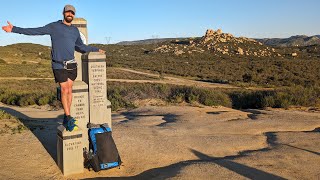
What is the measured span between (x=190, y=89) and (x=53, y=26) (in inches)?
481

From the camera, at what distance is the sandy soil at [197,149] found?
19.2 feet

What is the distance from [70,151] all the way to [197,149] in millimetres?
2816

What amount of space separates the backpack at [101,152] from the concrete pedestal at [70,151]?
0.66 ft

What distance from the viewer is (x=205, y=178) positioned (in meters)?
5.55

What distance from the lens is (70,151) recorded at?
5.73 meters

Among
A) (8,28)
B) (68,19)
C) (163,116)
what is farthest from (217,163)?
(163,116)

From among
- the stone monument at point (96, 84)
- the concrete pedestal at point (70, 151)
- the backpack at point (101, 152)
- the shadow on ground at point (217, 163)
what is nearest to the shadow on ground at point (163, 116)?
the shadow on ground at point (217, 163)

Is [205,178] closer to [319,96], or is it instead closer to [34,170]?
[34,170]

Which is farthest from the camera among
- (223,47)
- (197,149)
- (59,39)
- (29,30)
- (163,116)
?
(223,47)

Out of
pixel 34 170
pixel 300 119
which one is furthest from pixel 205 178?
pixel 300 119

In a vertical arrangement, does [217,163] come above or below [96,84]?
A: below

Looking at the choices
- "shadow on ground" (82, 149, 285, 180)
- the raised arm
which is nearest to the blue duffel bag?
"shadow on ground" (82, 149, 285, 180)

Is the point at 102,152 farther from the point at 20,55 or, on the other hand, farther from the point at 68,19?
the point at 20,55

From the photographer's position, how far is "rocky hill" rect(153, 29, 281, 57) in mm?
82750
